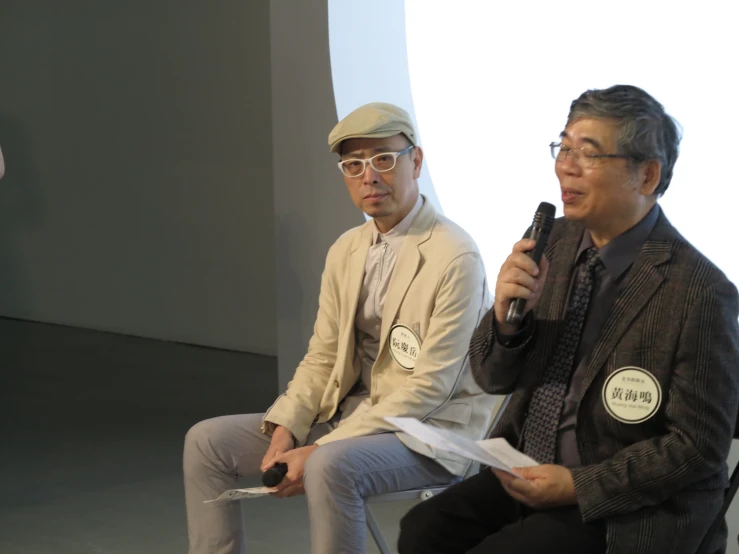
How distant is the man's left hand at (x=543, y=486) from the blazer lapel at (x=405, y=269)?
0.68 metres

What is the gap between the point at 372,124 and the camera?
2.33 meters

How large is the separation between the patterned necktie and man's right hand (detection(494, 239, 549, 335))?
8 centimetres

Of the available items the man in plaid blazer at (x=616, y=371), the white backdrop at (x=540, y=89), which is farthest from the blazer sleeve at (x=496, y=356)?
the white backdrop at (x=540, y=89)

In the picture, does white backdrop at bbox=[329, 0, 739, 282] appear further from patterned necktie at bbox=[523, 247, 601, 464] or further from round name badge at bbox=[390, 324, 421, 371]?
patterned necktie at bbox=[523, 247, 601, 464]

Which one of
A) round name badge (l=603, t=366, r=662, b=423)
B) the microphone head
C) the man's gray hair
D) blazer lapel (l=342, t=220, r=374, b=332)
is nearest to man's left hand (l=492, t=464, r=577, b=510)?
round name badge (l=603, t=366, r=662, b=423)

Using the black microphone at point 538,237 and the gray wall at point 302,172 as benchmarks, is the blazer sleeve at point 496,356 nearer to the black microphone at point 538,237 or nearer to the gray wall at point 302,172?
the black microphone at point 538,237

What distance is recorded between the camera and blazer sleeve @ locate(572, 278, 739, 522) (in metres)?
1.61

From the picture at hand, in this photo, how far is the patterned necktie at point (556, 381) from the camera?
5.87 feet

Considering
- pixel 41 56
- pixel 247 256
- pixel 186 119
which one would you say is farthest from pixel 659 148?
pixel 41 56

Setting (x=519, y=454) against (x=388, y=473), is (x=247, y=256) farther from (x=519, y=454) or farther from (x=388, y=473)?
(x=519, y=454)

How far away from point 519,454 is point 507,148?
16.3 feet

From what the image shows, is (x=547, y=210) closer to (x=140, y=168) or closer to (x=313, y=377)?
(x=313, y=377)

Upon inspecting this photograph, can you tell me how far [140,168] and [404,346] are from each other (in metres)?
5.17

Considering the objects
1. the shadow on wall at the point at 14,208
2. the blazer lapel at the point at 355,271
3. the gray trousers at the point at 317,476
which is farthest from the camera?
the shadow on wall at the point at 14,208
